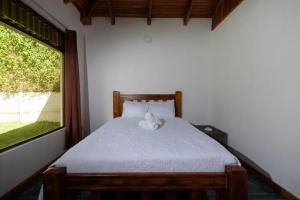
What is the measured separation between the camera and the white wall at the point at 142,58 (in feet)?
12.0

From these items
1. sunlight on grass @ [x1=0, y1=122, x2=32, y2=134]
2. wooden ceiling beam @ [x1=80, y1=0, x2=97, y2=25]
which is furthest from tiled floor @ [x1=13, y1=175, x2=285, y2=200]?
wooden ceiling beam @ [x1=80, y1=0, x2=97, y2=25]

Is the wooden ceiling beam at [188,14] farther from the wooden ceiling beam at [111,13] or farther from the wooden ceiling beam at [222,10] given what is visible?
the wooden ceiling beam at [111,13]

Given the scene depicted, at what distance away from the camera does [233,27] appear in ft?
9.46

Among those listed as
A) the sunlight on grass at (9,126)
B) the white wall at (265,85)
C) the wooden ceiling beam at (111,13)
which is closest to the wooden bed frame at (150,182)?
the white wall at (265,85)

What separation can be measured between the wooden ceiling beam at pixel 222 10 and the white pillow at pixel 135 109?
196 centimetres

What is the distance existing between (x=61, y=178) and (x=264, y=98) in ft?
6.81

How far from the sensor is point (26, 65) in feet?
11.8

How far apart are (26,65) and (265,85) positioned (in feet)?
12.8

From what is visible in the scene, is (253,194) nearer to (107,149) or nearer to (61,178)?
(107,149)

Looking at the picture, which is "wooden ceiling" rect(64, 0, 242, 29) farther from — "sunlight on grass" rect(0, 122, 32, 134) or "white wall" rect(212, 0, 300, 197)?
"sunlight on grass" rect(0, 122, 32, 134)

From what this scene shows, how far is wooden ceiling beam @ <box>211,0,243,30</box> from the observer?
2893mm

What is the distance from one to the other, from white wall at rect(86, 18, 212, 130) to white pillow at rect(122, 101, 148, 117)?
1.47 feet

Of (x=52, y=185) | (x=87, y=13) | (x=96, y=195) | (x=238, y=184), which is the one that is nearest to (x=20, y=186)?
(x=52, y=185)

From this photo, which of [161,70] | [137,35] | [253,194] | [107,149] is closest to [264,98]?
[253,194]
